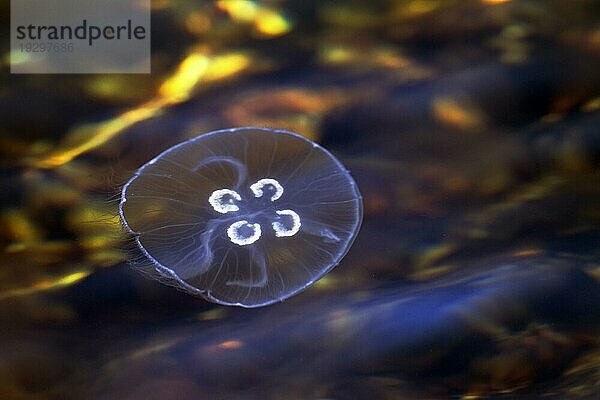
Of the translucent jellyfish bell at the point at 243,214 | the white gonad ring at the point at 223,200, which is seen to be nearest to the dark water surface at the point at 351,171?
the translucent jellyfish bell at the point at 243,214

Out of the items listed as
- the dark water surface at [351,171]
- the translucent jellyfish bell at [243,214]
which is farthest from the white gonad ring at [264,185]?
the dark water surface at [351,171]

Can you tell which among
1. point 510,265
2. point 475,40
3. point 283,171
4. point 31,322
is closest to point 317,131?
point 283,171

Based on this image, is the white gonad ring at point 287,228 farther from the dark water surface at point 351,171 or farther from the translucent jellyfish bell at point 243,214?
the dark water surface at point 351,171

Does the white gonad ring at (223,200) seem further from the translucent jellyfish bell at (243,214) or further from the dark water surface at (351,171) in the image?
the dark water surface at (351,171)

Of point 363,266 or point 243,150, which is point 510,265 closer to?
point 363,266

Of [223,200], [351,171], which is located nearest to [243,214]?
[223,200]

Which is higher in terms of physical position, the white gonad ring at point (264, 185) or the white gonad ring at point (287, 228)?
the white gonad ring at point (264, 185)
